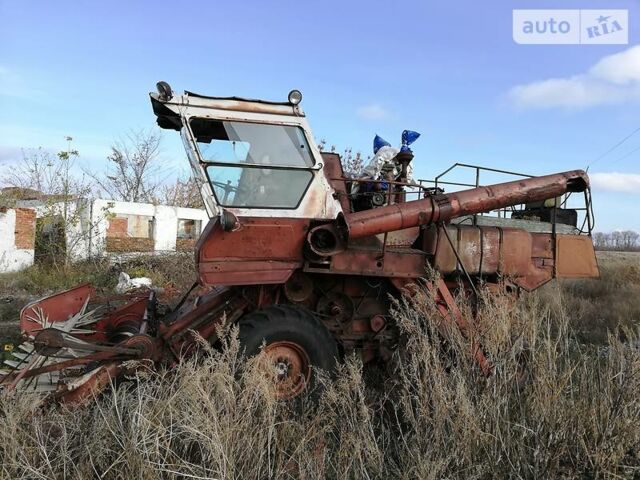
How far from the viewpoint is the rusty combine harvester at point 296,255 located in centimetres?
442

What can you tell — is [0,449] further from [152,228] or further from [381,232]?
[152,228]

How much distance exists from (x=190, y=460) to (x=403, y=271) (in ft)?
9.01

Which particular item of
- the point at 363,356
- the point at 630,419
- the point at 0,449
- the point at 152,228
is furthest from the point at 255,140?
the point at 152,228

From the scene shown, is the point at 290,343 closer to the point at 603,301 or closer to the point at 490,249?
the point at 490,249

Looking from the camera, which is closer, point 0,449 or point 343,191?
point 0,449

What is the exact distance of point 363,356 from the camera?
5.01 metres

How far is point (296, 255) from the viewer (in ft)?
15.3

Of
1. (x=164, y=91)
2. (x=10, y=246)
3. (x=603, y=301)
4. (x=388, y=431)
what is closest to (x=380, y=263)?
(x=388, y=431)

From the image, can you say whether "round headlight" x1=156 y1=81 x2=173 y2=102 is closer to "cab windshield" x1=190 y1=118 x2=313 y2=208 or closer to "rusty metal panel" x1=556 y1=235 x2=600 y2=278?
"cab windshield" x1=190 y1=118 x2=313 y2=208

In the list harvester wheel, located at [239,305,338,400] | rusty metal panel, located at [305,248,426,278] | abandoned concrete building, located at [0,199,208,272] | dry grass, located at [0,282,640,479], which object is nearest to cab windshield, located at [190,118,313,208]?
rusty metal panel, located at [305,248,426,278]

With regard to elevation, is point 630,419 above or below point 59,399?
above

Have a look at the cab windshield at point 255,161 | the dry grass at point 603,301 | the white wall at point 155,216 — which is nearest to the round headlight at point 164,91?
the cab windshield at point 255,161

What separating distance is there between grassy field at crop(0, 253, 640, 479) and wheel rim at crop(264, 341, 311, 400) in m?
0.96

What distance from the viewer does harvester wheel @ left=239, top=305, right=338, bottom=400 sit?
4367 mm
